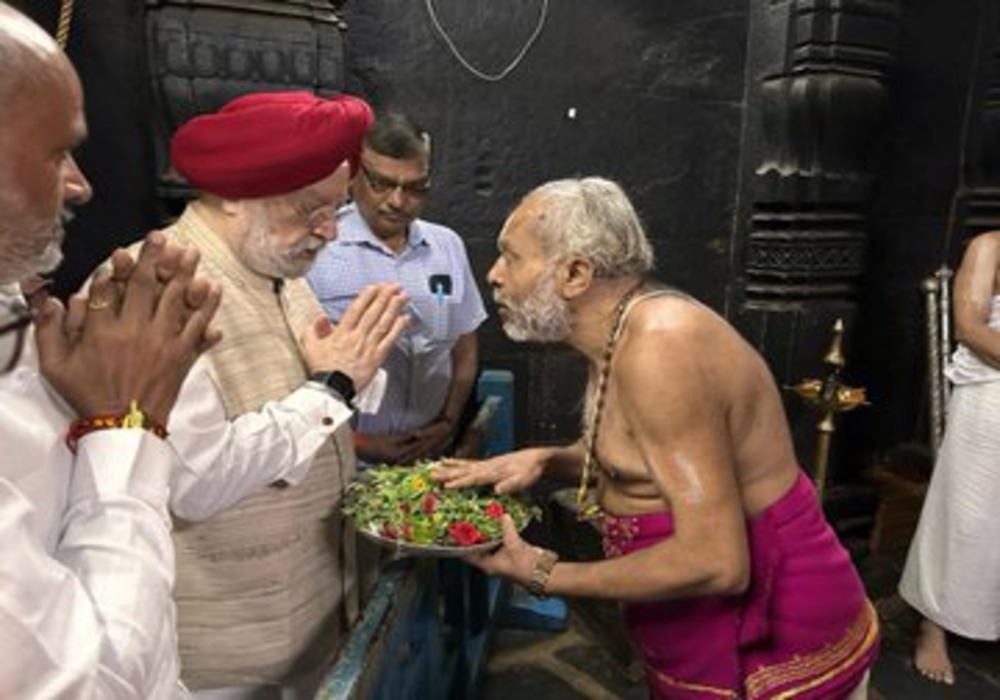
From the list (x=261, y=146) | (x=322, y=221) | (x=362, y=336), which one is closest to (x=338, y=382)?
(x=362, y=336)

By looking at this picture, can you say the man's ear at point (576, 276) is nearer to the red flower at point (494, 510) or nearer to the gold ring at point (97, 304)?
the red flower at point (494, 510)

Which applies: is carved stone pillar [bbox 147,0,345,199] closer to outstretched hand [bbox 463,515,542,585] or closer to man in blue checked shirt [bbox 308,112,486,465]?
man in blue checked shirt [bbox 308,112,486,465]

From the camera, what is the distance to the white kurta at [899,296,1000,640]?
343 centimetres

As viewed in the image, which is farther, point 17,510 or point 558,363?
point 558,363

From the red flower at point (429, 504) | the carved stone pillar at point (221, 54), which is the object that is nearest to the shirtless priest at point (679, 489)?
the red flower at point (429, 504)

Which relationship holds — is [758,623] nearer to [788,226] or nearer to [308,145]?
[308,145]

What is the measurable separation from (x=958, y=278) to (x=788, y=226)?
97 cm

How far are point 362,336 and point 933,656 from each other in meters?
3.29

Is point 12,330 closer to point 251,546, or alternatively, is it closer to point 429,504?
point 251,546

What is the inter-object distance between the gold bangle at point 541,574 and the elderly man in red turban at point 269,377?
1.87ft

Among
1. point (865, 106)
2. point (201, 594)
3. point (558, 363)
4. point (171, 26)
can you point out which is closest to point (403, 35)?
point (171, 26)

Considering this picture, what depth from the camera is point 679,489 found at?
1.73m

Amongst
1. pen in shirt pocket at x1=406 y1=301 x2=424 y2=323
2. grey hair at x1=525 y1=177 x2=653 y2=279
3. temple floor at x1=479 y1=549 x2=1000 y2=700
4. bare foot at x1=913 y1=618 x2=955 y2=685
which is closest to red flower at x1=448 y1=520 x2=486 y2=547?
grey hair at x1=525 y1=177 x2=653 y2=279

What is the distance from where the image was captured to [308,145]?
185 centimetres
